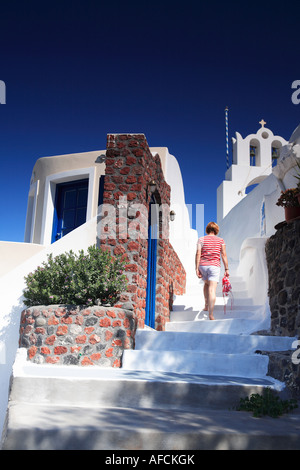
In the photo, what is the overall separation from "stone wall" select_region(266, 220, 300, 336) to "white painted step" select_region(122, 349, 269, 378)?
65cm

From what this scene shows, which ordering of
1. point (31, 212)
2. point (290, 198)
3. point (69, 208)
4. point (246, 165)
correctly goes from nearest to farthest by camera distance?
point (290, 198) → point (69, 208) → point (31, 212) → point (246, 165)

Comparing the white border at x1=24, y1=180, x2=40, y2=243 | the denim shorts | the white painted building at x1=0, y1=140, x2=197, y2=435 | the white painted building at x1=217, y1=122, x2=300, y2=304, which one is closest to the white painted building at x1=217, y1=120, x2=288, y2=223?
the white painted building at x1=217, y1=122, x2=300, y2=304

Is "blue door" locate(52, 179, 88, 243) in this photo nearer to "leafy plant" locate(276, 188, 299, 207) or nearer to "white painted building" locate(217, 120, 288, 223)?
"leafy plant" locate(276, 188, 299, 207)

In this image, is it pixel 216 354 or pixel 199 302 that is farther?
pixel 199 302

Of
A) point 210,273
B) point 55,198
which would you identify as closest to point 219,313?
point 210,273

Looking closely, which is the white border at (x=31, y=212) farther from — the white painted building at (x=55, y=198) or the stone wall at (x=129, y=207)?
the stone wall at (x=129, y=207)

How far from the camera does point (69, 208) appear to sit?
1149 centimetres

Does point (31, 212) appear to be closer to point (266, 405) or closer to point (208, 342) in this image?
point (208, 342)

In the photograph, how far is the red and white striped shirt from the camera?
22.6ft

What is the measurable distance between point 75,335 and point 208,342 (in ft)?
5.47
